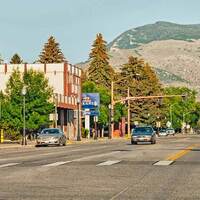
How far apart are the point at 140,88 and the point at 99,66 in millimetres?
8808

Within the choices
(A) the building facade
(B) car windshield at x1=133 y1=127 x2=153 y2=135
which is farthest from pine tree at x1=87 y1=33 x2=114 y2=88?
(B) car windshield at x1=133 y1=127 x2=153 y2=135

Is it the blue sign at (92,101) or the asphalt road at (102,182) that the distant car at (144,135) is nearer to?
the asphalt road at (102,182)

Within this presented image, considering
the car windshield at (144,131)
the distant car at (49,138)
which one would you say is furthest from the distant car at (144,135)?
the distant car at (49,138)

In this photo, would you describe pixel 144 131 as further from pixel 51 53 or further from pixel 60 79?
pixel 51 53

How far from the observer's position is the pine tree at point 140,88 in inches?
5059

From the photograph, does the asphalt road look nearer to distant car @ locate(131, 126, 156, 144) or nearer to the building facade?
distant car @ locate(131, 126, 156, 144)

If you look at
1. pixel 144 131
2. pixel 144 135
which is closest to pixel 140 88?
pixel 144 131

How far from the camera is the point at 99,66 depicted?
12850cm

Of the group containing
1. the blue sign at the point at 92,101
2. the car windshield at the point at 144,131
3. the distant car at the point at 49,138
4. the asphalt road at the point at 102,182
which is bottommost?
the asphalt road at the point at 102,182

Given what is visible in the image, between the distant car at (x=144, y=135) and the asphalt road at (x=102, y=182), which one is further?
the distant car at (x=144, y=135)

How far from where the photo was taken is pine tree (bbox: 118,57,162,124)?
5059 inches

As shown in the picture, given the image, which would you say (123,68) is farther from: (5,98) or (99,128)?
(5,98)

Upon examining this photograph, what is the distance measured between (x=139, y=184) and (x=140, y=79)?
115598 mm

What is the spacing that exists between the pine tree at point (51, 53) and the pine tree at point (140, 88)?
42.4 ft
